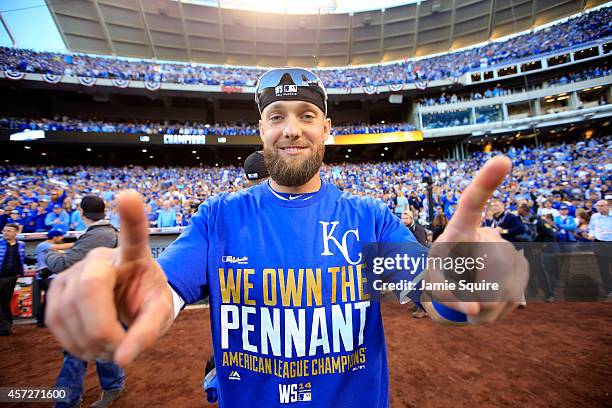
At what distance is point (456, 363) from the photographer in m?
3.84

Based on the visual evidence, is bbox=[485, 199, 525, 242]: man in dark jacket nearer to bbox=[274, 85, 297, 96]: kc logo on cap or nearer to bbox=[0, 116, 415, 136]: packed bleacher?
bbox=[274, 85, 297, 96]: kc logo on cap

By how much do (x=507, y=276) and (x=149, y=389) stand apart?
4.51 m

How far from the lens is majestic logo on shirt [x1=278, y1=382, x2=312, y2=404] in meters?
1.18

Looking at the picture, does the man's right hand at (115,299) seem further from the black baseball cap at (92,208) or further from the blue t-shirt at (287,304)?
the black baseball cap at (92,208)

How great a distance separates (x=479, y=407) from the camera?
118 inches

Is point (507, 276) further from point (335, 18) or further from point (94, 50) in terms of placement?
point (94, 50)

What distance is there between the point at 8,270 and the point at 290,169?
713 cm

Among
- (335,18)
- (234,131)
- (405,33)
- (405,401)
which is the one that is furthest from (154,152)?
(405,33)

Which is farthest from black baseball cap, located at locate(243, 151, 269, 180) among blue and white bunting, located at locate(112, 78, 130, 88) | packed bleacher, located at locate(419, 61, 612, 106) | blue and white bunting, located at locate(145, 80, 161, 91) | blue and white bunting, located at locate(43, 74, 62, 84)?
packed bleacher, located at locate(419, 61, 612, 106)

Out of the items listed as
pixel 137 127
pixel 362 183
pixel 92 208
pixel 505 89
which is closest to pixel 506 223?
pixel 92 208

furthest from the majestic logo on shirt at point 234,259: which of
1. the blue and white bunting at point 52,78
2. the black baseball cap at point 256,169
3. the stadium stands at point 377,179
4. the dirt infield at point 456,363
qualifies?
the blue and white bunting at point 52,78

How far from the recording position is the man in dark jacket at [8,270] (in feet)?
16.9

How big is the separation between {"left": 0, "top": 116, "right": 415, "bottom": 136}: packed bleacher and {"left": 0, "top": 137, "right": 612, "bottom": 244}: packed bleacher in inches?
137

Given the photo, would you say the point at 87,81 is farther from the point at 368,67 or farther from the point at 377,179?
the point at 368,67
